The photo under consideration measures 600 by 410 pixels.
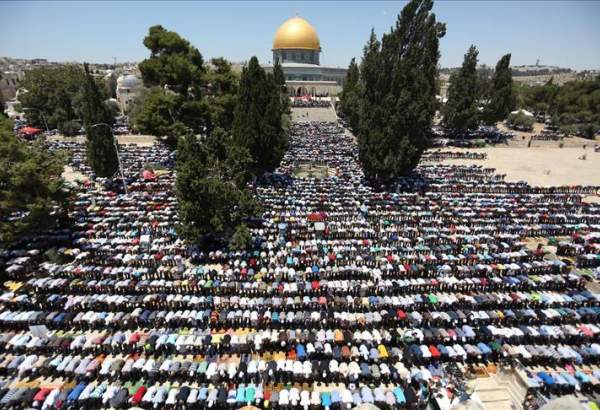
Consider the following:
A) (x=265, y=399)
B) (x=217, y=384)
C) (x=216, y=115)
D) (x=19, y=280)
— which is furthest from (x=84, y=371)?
(x=216, y=115)

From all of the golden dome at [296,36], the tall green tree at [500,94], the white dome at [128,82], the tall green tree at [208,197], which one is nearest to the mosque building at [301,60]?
the golden dome at [296,36]

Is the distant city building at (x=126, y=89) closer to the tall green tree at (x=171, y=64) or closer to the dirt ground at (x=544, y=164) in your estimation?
the tall green tree at (x=171, y=64)

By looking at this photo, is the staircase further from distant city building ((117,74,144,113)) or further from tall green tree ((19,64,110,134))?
distant city building ((117,74,144,113))

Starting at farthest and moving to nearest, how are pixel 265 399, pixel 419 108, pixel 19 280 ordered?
pixel 419 108 < pixel 19 280 < pixel 265 399

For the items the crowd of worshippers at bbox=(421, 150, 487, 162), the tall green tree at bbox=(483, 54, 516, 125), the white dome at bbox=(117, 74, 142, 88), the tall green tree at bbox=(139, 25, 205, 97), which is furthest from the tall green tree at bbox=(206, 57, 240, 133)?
the white dome at bbox=(117, 74, 142, 88)

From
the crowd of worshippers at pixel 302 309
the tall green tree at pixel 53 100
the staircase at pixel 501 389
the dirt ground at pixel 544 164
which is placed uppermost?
the tall green tree at pixel 53 100

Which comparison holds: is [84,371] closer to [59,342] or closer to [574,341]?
[59,342]
